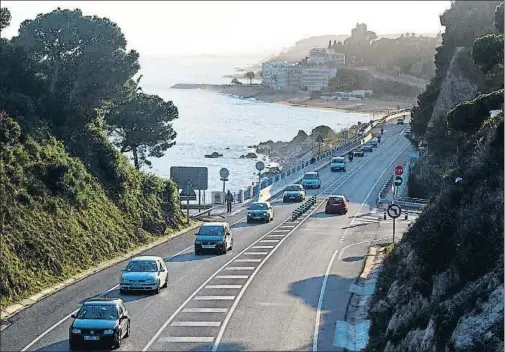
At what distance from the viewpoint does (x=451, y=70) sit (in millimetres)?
71750

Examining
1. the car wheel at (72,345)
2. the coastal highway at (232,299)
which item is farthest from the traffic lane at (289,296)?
the car wheel at (72,345)

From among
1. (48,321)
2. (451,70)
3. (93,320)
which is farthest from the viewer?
(451,70)

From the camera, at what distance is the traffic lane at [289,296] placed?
71.0 ft

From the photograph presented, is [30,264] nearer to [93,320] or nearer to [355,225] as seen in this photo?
[93,320]

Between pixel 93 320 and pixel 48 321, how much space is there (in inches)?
136

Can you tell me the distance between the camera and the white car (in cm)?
2675

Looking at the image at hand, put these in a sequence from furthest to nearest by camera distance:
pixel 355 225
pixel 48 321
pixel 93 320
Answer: pixel 355 225
pixel 48 321
pixel 93 320

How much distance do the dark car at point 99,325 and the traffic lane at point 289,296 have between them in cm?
256

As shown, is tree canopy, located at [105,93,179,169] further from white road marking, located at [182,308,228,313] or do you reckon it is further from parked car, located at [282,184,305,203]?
white road marking, located at [182,308,228,313]

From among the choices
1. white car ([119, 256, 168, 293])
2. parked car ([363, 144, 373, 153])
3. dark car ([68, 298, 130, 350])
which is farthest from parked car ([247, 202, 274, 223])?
parked car ([363, 144, 373, 153])

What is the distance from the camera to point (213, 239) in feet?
119

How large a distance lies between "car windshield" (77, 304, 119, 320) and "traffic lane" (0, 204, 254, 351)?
1679 mm

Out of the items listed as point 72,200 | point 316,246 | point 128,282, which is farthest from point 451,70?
point 128,282

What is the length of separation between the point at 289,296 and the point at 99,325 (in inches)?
347
